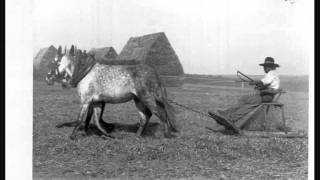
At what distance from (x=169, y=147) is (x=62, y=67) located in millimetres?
1626

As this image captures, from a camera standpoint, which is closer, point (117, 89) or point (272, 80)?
point (117, 89)

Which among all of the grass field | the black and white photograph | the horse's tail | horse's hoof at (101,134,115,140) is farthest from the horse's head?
the horse's tail

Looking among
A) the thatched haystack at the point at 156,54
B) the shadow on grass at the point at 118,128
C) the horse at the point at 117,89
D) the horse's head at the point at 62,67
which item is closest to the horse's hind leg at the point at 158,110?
the horse at the point at 117,89

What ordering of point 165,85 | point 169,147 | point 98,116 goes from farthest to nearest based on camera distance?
point 165,85 < point 98,116 < point 169,147

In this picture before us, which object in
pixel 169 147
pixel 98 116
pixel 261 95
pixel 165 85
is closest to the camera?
pixel 169 147

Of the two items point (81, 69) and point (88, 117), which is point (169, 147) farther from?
point (81, 69)

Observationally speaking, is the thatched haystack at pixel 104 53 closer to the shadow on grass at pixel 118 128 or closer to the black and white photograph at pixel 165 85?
the black and white photograph at pixel 165 85

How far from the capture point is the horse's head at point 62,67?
5.31 m

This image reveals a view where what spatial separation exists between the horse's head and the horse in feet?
0.04

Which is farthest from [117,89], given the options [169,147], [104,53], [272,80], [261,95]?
[272,80]

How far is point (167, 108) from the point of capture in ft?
17.3

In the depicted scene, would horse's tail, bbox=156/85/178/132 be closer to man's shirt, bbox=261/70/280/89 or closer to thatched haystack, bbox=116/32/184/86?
thatched haystack, bbox=116/32/184/86

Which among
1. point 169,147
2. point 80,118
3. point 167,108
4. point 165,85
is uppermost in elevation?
point 165,85

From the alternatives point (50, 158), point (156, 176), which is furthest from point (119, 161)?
point (50, 158)
